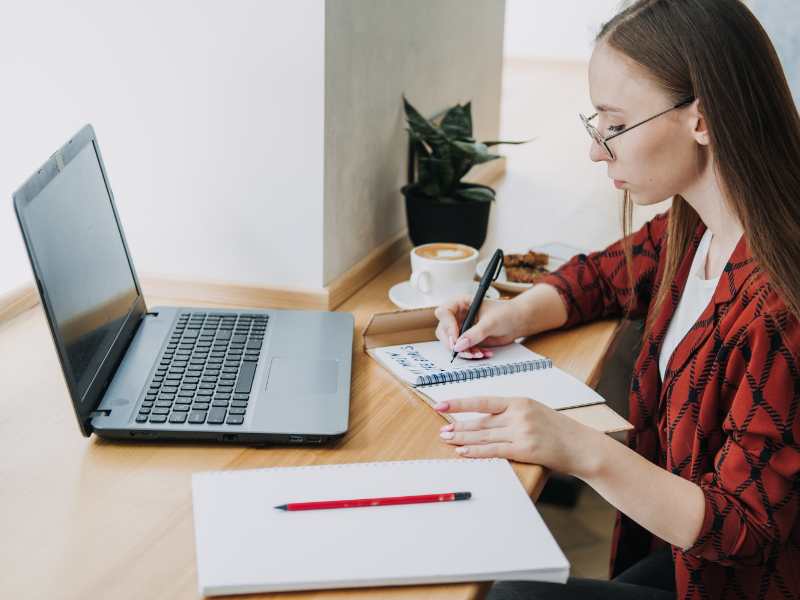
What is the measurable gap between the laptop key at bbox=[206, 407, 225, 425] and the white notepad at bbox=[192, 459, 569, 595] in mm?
77

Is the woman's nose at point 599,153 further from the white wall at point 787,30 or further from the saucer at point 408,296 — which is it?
the white wall at point 787,30

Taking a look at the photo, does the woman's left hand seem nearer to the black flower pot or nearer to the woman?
the woman

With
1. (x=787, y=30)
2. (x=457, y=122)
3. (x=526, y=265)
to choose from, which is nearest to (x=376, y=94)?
(x=457, y=122)

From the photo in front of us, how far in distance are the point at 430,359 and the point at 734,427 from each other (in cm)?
38

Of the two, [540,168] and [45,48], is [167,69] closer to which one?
[45,48]

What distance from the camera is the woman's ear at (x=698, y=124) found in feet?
3.12

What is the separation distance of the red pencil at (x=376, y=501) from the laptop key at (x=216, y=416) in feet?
0.53

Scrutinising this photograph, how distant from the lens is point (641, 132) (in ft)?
3.25

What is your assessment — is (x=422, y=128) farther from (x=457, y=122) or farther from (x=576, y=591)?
(x=576, y=591)

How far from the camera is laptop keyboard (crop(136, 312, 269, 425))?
93cm

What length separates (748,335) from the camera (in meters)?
0.90

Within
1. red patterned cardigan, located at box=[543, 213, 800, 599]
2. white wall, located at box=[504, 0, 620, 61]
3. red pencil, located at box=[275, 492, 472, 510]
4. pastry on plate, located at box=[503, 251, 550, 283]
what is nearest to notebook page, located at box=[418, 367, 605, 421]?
red patterned cardigan, located at box=[543, 213, 800, 599]

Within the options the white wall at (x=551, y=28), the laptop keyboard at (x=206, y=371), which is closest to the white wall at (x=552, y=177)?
the laptop keyboard at (x=206, y=371)

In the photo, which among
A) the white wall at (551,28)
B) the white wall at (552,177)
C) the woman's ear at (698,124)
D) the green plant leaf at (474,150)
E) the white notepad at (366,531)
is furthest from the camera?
the white wall at (551,28)
